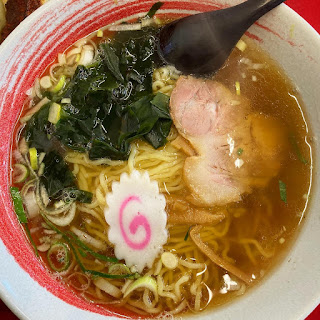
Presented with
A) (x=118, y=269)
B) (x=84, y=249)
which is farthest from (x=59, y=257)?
(x=118, y=269)

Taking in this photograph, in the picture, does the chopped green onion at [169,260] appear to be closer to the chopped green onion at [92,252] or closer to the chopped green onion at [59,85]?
the chopped green onion at [92,252]

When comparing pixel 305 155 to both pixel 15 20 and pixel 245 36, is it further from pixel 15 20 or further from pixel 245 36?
pixel 15 20

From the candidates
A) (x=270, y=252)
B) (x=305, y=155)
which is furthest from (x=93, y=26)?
(x=270, y=252)

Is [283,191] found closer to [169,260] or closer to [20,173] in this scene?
[169,260]

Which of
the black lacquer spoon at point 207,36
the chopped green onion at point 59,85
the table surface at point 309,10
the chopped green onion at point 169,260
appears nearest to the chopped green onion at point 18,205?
the chopped green onion at point 59,85

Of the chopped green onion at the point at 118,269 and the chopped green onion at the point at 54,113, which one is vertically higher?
the chopped green onion at the point at 54,113

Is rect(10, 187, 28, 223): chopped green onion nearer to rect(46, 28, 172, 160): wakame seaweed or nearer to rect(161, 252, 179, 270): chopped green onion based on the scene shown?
rect(46, 28, 172, 160): wakame seaweed
